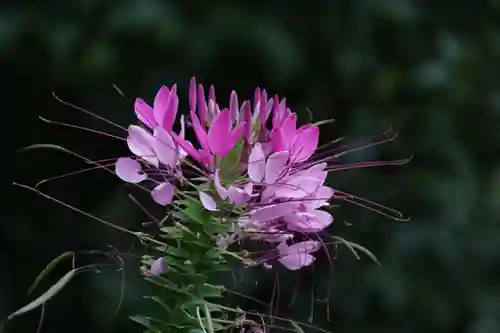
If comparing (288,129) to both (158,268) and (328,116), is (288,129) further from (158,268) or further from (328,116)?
(328,116)

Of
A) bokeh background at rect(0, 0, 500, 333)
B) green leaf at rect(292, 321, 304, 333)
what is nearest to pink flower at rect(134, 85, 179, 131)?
green leaf at rect(292, 321, 304, 333)

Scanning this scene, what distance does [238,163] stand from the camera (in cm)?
49

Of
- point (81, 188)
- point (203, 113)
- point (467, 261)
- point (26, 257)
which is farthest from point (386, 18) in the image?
point (203, 113)

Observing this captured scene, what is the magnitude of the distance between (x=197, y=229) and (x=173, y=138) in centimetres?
4

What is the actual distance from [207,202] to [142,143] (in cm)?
4

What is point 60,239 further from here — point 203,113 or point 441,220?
point 203,113

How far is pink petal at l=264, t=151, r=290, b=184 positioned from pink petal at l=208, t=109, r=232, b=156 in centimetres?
2

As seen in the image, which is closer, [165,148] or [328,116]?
[165,148]

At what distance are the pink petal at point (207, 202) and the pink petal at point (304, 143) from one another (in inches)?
1.7

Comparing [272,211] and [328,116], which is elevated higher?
[328,116]

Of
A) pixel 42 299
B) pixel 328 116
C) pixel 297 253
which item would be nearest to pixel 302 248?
pixel 297 253

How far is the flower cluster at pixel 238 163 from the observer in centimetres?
48

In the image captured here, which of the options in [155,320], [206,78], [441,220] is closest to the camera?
[155,320]

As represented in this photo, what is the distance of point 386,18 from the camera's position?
4.74 ft
